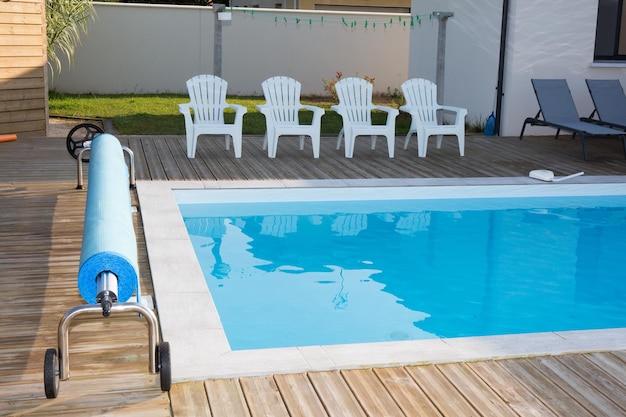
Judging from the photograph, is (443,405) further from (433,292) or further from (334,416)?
(433,292)

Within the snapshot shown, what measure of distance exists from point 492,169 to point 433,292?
3394 millimetres

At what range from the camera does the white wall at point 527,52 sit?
10719 mm

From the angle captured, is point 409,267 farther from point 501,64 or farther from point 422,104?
point 501,64

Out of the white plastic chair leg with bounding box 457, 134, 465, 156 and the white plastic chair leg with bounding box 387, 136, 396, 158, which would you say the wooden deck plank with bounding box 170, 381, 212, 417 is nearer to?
the white plastic chair leg with bounding box 387, 136, 396, 158

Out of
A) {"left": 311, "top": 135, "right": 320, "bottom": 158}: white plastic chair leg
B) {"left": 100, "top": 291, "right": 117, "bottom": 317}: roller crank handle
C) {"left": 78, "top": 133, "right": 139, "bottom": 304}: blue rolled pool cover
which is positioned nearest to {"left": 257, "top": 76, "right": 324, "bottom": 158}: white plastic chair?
{"left": 311, "top": 135, "right": 320, "bottom": 158}: white plastic chair leg

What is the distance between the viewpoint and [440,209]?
7305mm

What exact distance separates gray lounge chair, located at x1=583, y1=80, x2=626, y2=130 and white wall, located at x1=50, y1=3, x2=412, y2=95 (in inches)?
263

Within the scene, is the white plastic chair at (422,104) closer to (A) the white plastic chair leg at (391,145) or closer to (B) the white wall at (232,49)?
(A) the white plastic chair leg at (391,145)

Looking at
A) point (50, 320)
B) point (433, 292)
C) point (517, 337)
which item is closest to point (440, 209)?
point (433, 292)

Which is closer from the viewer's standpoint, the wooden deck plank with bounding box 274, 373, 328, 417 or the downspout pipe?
the wooden deck plank with bounding box 274, 373, 328, 417

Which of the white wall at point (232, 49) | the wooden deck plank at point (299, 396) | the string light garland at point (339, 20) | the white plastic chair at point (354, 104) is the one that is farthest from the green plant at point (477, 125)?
the wooden deck plank at point (299, 396)

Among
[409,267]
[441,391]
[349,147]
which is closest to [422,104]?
[349,147]

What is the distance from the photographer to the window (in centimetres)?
1126

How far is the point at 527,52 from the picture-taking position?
10766 mm
